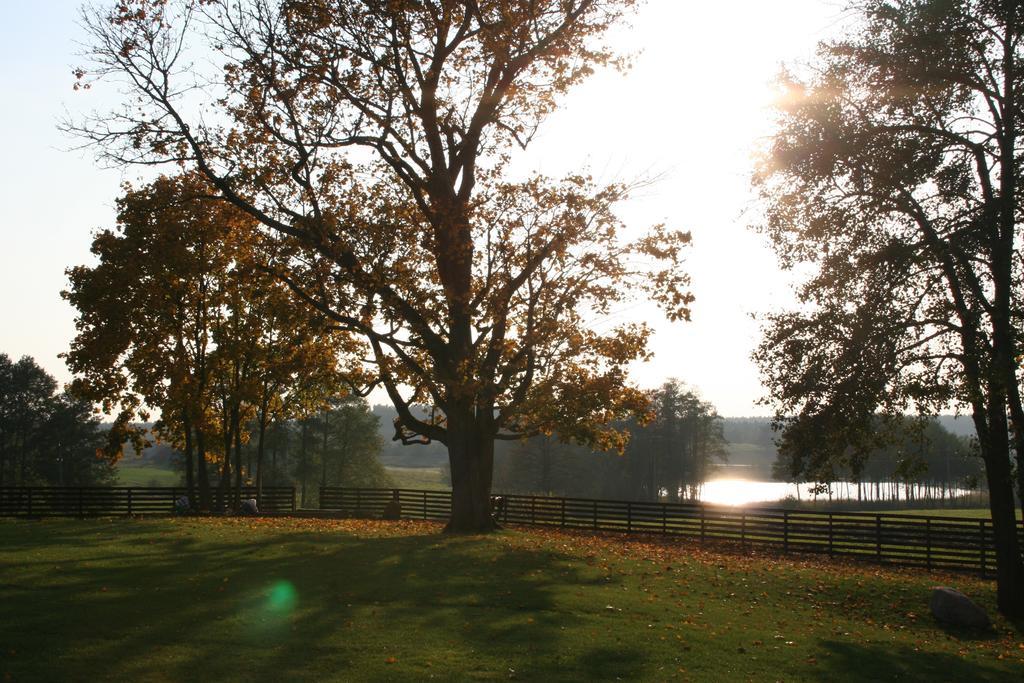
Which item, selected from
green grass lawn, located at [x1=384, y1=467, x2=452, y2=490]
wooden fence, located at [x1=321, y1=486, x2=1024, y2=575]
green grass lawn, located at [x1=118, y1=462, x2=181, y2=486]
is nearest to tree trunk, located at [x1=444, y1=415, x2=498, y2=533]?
wooden fence, located at [x1=321, y1=486, x2=1024, y2=575]

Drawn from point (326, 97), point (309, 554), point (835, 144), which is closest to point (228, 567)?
point (309, 554)

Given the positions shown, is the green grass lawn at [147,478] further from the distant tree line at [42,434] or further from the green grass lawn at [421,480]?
the distant tree line at [42,434]

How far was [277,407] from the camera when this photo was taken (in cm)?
4216

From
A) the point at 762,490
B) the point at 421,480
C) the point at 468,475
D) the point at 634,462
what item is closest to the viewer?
the point at 468,475

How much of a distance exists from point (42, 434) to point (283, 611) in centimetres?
7068

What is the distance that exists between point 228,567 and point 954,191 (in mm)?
16109

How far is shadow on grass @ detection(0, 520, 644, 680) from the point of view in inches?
401

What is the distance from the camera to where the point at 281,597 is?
14016 mm

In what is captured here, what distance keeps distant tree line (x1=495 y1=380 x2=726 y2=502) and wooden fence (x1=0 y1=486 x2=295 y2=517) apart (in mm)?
46959

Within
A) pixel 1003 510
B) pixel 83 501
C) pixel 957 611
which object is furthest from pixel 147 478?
pixel 957 611

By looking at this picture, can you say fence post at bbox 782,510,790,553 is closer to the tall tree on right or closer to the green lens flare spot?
the tall tree on right

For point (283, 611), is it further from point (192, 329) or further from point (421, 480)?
point (421, 480)

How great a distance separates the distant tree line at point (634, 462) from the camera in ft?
278

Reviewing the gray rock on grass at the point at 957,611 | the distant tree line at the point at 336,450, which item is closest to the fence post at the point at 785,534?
the gray rock on grass at the point at 957,611
